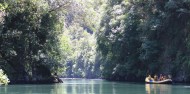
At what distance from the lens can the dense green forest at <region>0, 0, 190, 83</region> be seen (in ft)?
140

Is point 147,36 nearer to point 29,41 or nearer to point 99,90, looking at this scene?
point 29,41

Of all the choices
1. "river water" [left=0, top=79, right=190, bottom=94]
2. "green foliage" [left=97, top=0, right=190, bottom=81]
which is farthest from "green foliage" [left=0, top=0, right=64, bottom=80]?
"green foliage" [left=97, top=0, right=190, bottom=81]

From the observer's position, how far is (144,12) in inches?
1971

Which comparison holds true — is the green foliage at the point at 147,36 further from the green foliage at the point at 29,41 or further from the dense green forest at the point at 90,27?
the green foliage at the point at 29,41

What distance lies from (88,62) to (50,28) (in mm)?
62881

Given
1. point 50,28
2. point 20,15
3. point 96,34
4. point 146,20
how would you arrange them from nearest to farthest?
point 20,15 → point 50,28 → point 146,20 → point 96,34

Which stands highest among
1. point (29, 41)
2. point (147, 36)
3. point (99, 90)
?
point (147, 36)

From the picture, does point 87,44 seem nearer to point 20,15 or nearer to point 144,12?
point 144,12

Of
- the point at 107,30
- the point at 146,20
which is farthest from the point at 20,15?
the point at 107,30

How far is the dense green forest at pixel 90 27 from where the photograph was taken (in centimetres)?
4266

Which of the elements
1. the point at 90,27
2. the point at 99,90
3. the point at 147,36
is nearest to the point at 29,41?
the point at 90,27

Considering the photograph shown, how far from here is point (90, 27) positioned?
49.4 m

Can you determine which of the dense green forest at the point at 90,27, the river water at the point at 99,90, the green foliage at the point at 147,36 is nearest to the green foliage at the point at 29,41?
the dense green forest at the point at 90,27

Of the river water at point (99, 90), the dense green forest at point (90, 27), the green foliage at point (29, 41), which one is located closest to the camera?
the river water at point (99, 90)
